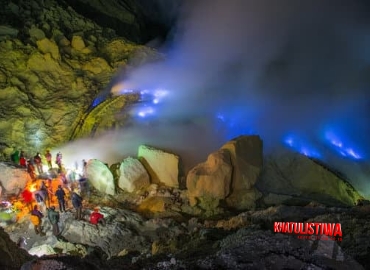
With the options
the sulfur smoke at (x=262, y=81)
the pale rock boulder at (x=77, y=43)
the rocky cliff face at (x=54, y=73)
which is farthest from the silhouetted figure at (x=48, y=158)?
the pale rock boulder at (x=77, y=43)

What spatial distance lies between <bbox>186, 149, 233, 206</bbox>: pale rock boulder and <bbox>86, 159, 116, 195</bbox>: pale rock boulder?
277cm

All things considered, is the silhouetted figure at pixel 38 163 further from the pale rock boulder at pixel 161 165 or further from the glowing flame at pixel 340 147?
the glowing flame at pixel 340 147

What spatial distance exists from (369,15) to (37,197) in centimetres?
2053

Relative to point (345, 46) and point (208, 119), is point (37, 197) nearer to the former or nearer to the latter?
point (208, 119)

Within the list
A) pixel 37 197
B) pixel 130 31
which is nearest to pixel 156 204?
pixel 37 197

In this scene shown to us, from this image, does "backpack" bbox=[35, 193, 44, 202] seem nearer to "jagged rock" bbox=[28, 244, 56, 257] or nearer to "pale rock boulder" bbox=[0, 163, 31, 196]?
"pale rock boulder" bbox=[0, 163, 31, 196]

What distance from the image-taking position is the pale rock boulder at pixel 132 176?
1262 centimetres

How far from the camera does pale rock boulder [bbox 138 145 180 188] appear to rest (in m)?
13.1

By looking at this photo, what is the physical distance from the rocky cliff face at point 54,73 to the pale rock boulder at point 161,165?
371cm

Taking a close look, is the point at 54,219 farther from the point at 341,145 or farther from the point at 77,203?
the point at 341,145

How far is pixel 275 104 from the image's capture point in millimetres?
19172

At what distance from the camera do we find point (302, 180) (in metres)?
14.5

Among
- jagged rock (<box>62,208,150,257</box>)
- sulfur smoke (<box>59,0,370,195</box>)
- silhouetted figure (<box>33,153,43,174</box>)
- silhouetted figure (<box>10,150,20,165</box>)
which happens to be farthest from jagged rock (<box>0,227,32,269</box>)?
sulfur smoke (<box>59,0,370,195</box>)

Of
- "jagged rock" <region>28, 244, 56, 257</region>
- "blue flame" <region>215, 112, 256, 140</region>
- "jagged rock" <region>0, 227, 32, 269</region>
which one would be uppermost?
"blue flame" <region>215, 112, 256, 140</region>
